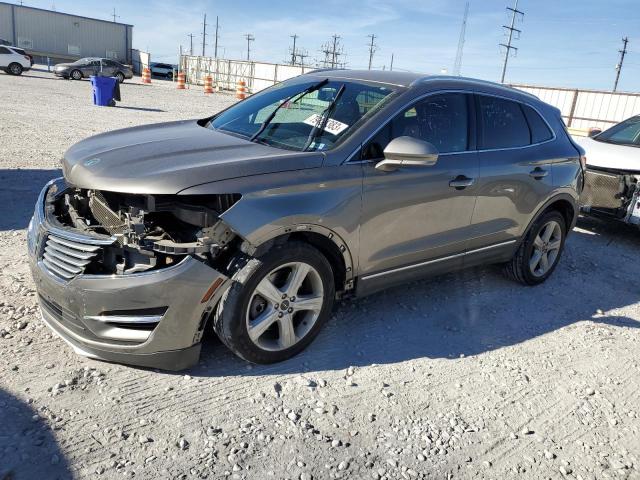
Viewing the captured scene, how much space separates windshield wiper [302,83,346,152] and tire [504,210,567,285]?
2.36m

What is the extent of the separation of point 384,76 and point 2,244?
381 centimetres

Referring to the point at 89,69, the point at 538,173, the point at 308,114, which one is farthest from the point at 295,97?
the point at 89,69

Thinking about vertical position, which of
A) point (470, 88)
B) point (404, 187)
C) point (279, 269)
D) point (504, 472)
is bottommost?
point (504, 472)

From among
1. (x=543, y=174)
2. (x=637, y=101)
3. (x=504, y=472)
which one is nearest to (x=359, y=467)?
(x=504, y=472)

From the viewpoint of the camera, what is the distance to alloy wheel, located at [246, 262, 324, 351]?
3.22 m

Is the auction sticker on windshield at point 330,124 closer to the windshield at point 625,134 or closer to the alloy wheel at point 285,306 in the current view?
the alloy wheel at point 285,306

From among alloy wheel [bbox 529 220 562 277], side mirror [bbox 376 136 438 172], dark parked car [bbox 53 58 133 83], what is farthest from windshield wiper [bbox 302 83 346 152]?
dark parked car [bbox 53 58 133 83]

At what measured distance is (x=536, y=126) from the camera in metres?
4.89

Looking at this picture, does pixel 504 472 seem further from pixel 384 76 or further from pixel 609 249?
pixel 609 249

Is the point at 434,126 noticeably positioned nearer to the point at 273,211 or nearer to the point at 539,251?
the point at 273,211

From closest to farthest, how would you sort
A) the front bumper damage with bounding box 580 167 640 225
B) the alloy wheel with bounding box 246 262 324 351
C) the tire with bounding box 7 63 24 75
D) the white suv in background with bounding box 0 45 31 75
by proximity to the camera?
the alloy wheel with bounding box 246 262 324 351 → the front bumper damage with bounding box 580 167 640 225 → the white suv in background with bounding box 0 45 31 75 → the tire with bounding box 7 63 24 75

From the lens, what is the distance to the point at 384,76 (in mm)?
4164

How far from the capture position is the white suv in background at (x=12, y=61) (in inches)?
1202

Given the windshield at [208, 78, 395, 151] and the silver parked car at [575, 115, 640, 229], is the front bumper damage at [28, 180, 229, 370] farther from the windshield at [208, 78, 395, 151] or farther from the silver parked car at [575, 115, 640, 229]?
the silver parked car at [575, 115, 640, 229]
